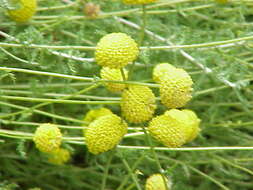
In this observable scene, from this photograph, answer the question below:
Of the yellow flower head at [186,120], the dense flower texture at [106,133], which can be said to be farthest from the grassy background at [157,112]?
the dense flower texture at [106,133]

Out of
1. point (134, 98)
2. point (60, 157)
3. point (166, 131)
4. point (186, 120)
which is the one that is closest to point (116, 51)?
point (134, 98)

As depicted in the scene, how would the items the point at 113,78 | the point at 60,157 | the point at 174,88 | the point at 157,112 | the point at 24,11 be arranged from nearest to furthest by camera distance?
the point at 174,88
the point at 113,78
the point at 24,11
the point at 60,157
the point at 157,112

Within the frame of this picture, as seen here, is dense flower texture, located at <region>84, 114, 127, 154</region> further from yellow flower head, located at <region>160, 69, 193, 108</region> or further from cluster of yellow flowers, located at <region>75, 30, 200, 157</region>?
yellow flower head, located at <region>160, 69, 193, 108</region>

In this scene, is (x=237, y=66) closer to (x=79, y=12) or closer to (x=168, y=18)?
(x=168, y=18)

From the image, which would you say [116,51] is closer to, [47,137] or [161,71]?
[161,71]

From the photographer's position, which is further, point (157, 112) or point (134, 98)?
point (157, 112)

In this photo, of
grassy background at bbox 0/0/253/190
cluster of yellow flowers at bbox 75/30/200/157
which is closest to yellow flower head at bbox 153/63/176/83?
cluster of yellow flowers at bbox 75/30/200/157
